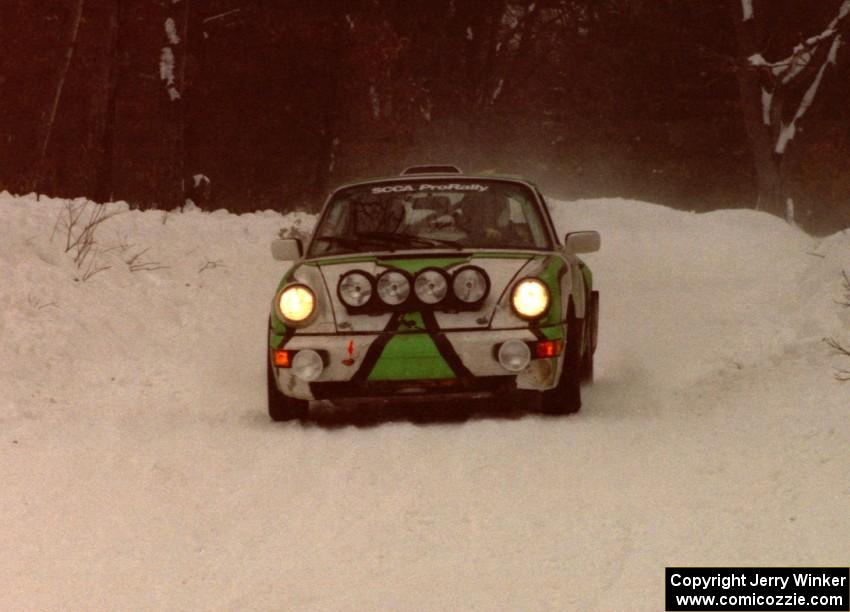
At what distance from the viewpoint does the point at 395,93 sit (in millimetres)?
38875

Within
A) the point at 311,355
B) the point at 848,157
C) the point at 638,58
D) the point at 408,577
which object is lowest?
the point at 408,577

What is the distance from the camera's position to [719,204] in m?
50.0

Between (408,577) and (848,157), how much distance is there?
4249 cm

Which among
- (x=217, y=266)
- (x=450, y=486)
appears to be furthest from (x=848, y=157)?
(x=450, y=486)

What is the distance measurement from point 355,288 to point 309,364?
51 centimetres

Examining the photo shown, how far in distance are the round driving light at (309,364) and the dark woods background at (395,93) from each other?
19310mm

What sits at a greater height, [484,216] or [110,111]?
[110,111]

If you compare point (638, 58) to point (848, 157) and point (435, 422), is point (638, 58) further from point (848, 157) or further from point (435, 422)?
point (435, 422)

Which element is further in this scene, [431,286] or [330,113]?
[330,113]

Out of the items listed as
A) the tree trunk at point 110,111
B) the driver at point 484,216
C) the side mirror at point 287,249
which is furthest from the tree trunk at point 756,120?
the side mirror at point 287,249

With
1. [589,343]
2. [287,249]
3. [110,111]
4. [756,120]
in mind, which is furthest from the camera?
[756,120]

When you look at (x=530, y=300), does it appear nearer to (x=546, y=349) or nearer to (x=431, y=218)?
(x=546, y=349)

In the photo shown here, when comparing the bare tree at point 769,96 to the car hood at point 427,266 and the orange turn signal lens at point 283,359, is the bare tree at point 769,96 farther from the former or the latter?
the orange turn signal lens at point 283,359

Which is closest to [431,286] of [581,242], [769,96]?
[581,242]
